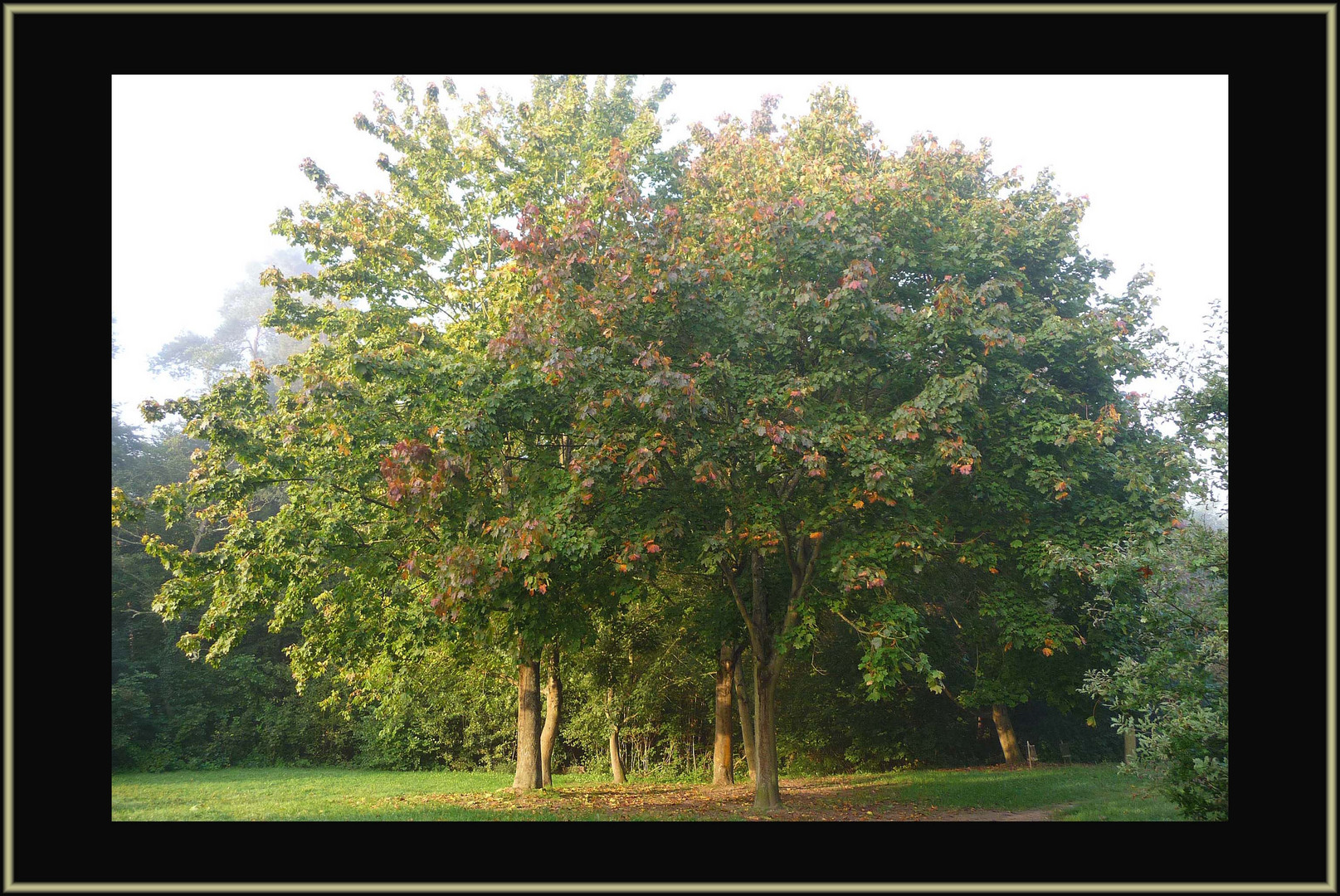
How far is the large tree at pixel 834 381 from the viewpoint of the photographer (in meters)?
8.99

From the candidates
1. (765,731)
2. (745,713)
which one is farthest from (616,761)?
(765,731)

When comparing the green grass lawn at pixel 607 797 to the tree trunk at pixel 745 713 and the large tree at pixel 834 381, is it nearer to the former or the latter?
the tree trunk at pixel 745 713

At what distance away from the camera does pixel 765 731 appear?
11.5 meters

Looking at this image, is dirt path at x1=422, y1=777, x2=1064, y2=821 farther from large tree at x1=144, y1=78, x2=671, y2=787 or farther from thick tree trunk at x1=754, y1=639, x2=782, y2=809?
large tree at x1=144, y1=78, x2=671, y2=787

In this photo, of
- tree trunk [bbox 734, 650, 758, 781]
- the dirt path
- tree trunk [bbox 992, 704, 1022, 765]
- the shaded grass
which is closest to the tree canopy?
the dirt path

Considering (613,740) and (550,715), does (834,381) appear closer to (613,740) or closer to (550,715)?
(550,715)

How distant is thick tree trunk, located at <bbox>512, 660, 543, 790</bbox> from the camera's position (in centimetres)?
1400

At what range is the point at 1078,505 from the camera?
409 inches

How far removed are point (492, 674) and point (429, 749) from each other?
20.1ft

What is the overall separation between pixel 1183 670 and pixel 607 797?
891 cm
